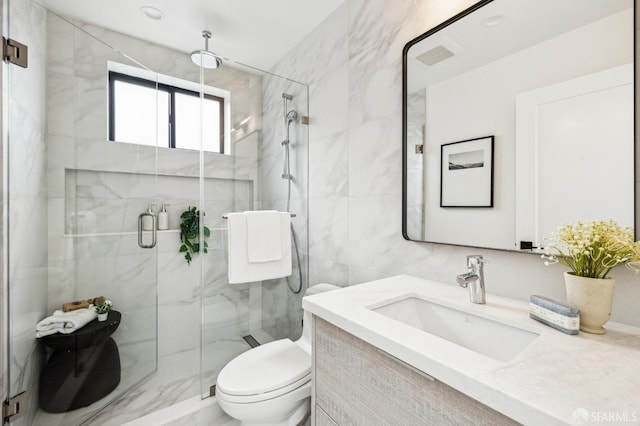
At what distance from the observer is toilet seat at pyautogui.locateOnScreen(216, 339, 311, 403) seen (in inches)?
45.3

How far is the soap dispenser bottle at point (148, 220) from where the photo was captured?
6.35 feet

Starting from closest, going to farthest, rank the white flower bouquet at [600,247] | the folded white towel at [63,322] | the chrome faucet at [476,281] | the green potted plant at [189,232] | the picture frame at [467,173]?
the white flower bouquet at [600,247] < the chrome faucet at [476,281] < the picture frame at [467,173] < the folded white towel at [63,322] < the green potted plant at [189,232]

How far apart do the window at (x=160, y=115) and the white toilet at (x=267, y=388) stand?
48.7 inches

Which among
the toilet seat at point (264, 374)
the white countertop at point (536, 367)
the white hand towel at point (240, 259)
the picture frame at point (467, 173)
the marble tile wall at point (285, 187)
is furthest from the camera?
the marble tile wall at point (285, 187)

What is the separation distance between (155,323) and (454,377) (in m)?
2.11

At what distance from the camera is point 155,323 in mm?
1989

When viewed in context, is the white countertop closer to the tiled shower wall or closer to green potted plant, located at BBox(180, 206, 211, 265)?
the tiled shower wall

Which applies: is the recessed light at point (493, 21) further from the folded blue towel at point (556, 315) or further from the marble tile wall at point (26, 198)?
the marble tile wall at point (26, 198)

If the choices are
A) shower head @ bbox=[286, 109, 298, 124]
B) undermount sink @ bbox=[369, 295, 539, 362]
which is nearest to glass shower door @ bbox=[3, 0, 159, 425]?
shower head @ bbox=[286, 109, 298, 124]

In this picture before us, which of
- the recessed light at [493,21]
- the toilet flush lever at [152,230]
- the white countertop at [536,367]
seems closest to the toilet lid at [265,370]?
the white countertop at [536,367]

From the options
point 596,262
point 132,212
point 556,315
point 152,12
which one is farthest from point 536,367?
point 152,12

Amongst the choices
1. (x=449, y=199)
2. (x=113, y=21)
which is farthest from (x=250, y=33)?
(x=449, y=199)

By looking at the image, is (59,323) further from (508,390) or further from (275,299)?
(508,390)

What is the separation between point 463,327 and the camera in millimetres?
929
